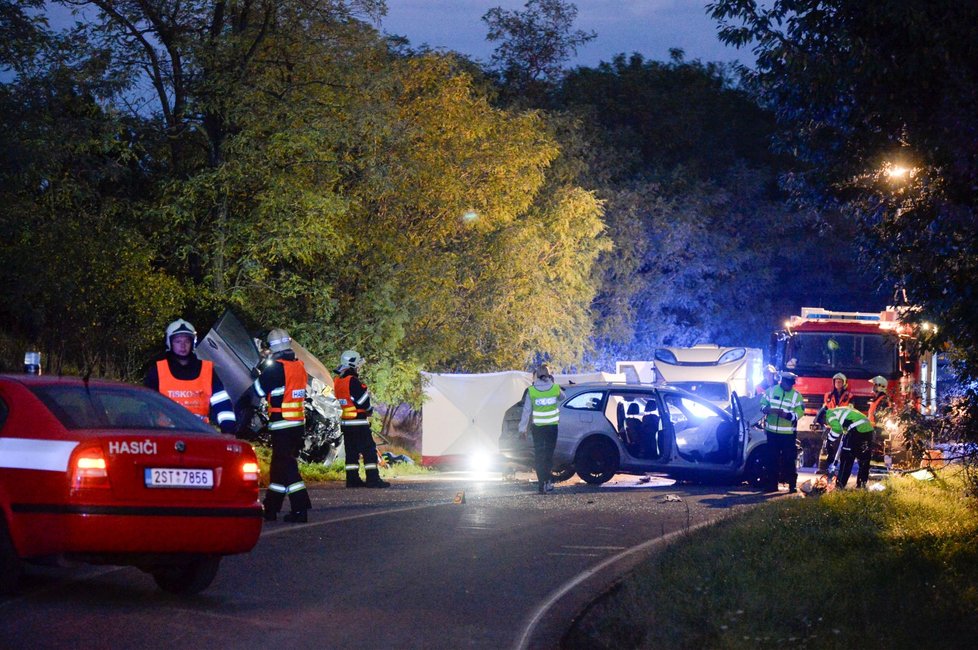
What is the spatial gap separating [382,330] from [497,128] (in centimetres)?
723

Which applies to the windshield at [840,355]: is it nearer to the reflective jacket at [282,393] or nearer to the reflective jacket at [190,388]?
the reflective jacket at [282,393]

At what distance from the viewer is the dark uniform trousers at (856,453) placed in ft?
60.8

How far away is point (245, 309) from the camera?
26.7 metres

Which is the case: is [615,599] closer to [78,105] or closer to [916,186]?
[916,186]

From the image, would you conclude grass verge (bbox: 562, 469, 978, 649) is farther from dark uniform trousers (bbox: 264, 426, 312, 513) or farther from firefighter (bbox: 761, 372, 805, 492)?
firefighter (bbox: 761, 372, 805, 492)

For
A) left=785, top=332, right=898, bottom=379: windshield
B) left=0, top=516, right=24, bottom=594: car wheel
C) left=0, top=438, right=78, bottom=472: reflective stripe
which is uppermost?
left=785, top=332, right=898, bottom=379: windshield

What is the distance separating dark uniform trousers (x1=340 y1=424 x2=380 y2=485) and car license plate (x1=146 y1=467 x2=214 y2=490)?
9.39 m

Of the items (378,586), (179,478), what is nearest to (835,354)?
(378,586)

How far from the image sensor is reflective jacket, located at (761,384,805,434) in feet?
61.9

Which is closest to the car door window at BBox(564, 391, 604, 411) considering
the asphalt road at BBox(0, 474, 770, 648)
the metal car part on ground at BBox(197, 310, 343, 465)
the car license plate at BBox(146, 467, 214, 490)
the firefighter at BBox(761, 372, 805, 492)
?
the firefighter at BBox(761, 372, 805, 492)

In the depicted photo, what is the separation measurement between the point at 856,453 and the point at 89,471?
516 inches

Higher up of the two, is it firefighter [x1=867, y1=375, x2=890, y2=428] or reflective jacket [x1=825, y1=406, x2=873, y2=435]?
firefighter [x1=867, y1=375, x2=890, y2=428]

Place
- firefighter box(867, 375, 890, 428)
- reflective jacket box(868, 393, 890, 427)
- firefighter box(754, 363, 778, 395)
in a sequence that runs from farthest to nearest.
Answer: firefighter box(754, 363, 778, 395), reflective jacket box(868, 393, 890, 427), firefighter box(867, 375, 890, 428)

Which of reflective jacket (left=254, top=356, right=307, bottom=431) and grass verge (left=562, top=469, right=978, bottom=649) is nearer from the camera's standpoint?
grass verge (left=562, top=469, right=978, bottom=649)
